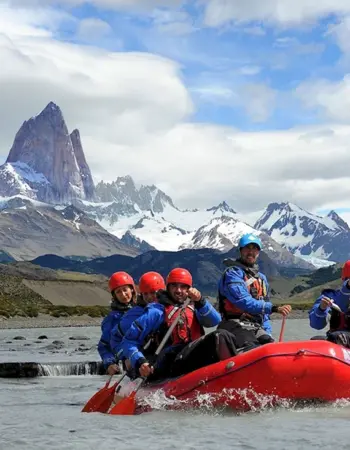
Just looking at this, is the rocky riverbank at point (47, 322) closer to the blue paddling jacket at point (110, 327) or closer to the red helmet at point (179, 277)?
the blue paddling jacket at point (110, 327)

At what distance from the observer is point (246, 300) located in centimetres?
1423

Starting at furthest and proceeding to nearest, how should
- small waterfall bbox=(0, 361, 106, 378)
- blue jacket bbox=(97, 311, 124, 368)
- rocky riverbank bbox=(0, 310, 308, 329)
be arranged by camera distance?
rocky riverbank bbox=(0, 310, 308, 329) → small waterfall bbox=(0, 361, 106, 378) → blue jacket bbox=(97, 311, 124, 368)

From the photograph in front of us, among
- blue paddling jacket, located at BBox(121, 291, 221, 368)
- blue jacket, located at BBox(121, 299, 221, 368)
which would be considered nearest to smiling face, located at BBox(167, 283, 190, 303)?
blue paddling jacket, located at BBox(121, 291, 221, 368)

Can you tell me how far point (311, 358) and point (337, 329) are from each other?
2.64 metres

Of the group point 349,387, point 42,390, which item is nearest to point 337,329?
point 349,387

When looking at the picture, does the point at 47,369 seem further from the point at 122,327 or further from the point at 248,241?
the point at 248,241

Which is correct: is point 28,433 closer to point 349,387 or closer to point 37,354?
point 349,387

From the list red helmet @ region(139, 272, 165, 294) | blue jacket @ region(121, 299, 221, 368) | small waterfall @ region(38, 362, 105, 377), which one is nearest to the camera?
blue jacket @ region(121, 299, 221, 368)

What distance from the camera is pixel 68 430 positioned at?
12.7m

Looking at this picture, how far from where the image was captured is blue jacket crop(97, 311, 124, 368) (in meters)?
16.4

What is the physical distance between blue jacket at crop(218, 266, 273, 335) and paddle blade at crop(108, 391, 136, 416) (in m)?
2.55

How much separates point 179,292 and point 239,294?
113 centimetres

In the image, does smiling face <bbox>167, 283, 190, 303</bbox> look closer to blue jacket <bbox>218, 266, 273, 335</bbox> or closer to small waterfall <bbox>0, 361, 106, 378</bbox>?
blue jacket <bbox>218, 266, 273, 335</bbox>

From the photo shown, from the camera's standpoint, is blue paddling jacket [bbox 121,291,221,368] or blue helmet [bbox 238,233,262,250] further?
blue helmet [bbox 238,233,262,250]
